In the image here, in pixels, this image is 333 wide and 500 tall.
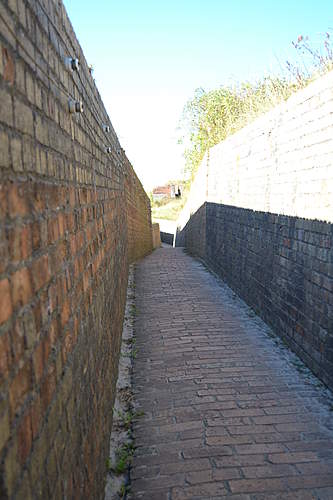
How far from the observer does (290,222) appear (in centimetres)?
592

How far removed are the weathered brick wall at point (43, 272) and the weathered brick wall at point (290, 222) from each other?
3.23m

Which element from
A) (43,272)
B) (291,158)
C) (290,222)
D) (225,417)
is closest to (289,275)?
(290,222)

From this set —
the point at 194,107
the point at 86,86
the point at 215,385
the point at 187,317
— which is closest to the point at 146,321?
the point at 187,317

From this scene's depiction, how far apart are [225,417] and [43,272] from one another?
3177 millimetres

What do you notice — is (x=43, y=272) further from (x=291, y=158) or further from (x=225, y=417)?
(x=291, y=158)

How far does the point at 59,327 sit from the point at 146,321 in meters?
5.51

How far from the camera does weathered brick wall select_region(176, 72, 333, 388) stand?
4.81 metres

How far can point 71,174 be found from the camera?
7.20 feet

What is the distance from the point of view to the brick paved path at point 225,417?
3166 mm

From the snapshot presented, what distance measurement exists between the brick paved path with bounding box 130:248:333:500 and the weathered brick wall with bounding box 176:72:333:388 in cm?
49

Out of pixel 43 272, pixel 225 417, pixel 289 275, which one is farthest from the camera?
pixel 289 275

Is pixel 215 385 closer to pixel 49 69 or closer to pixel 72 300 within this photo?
pixel 72 300

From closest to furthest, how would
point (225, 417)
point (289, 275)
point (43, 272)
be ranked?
point (43, 272) < point (225, 417) < point (289, 275)

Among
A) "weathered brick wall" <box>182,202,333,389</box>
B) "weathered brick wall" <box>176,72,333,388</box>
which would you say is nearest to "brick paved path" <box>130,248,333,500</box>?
"weathered brick wall" <box>182,202,333,389</box>
